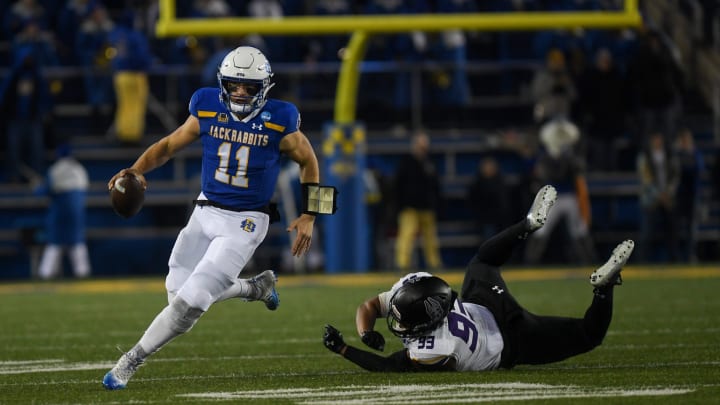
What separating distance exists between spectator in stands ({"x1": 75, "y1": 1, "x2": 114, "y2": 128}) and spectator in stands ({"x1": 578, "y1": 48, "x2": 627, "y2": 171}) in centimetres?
612

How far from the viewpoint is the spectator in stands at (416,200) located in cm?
1683

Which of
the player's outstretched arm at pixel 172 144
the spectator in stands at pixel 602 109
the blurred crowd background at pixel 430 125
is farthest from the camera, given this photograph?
the spectator in stands at pixel 602 109

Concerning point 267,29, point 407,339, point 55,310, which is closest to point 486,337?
point 407,339

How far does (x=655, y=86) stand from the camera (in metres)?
17.4

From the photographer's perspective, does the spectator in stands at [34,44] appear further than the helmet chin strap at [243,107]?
Yes

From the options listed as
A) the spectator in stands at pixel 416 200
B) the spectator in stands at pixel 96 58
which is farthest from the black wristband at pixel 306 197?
the spectator in stands at pixel 96 58

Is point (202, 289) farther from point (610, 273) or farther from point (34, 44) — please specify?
point (34, 44)

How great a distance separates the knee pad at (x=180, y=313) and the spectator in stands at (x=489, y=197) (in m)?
11.1

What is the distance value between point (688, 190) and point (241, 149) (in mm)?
Answer: 11812

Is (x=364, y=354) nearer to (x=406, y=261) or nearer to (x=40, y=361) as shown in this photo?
(x=40, y=361)

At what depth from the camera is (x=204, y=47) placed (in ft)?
61.0

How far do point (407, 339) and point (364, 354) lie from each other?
0.87ft

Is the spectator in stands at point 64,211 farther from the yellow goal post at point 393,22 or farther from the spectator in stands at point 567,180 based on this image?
the spectator in stands at point 567,180

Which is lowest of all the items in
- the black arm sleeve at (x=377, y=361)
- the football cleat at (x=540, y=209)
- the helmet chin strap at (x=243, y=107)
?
the black arm sleeve at (x=377, y=361)
